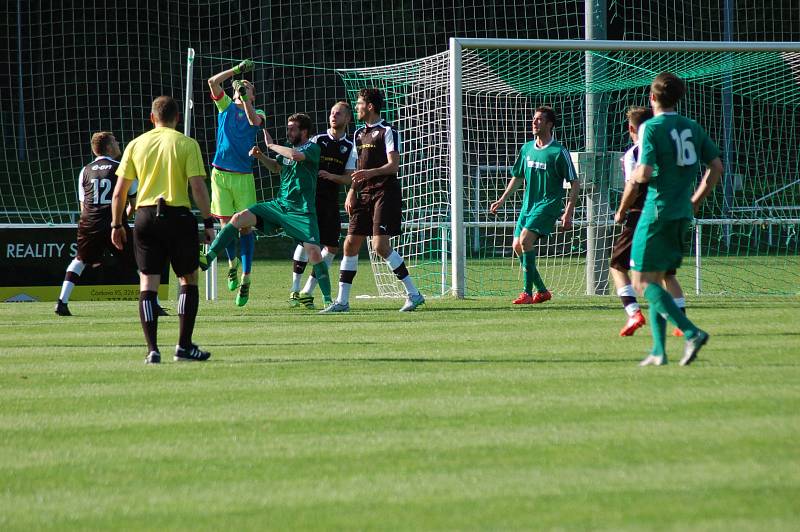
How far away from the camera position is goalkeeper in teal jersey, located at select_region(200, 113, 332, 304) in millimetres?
→ 12344

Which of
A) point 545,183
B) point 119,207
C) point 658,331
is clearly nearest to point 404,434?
point 658,331

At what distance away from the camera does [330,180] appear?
13039mm

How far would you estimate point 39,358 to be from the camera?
8.70 metres

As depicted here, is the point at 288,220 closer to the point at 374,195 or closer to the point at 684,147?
the point at 374,195

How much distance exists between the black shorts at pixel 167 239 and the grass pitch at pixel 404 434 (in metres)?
0.70

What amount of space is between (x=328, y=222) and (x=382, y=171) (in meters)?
1.66

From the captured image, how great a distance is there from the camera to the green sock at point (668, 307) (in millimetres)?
7488

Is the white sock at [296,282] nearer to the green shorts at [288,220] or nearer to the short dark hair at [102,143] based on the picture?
the green shorts at [288,220]

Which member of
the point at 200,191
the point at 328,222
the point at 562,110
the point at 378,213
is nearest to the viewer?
the point at 200,191

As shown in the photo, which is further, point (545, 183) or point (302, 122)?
point (302, 122)

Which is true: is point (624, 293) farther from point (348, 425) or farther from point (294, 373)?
point (348, 425)

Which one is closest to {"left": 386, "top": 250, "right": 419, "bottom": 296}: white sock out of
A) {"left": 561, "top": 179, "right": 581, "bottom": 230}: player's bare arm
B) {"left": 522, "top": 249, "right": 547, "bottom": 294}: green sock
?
{"left": 522, "top": 249, "right": 547, "bottom": 294}: green sock

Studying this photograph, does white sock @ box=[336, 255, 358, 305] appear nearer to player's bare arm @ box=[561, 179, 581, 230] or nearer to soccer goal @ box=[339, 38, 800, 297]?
soccer goal @ box=[339, 38, 800, 297]

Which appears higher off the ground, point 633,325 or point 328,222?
point 328,222
